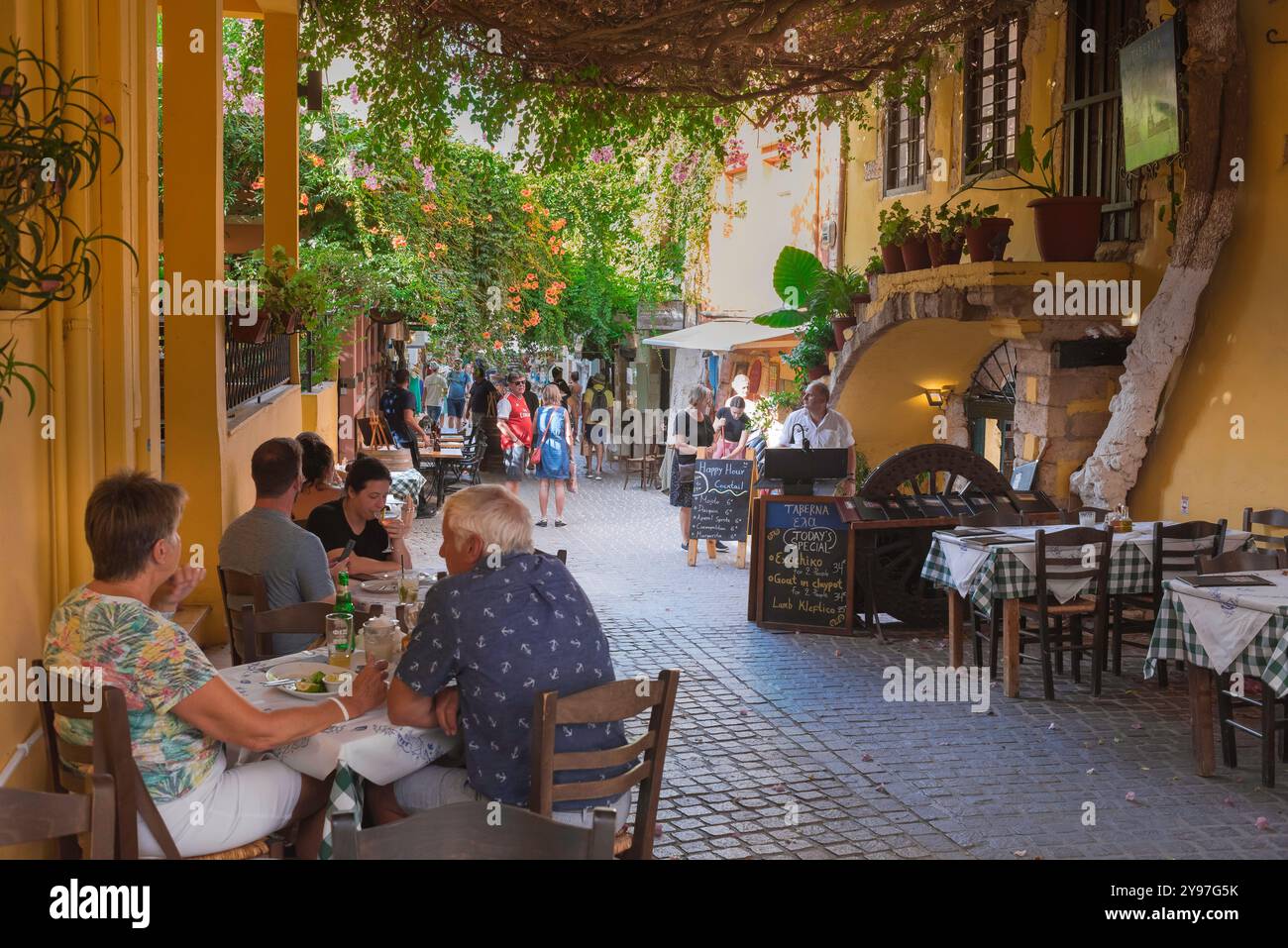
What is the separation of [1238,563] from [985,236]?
587 cm

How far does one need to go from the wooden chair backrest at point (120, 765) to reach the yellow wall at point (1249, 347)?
8269mm

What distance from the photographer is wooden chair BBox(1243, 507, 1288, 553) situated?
9.03 meters

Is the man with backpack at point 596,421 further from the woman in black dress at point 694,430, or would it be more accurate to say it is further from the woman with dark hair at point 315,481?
the woman with dark hair at point 315,481

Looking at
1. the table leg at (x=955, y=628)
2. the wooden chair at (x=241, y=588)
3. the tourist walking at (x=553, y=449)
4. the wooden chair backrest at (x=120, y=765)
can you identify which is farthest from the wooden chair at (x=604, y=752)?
the tourist walking at (x=553, y=449)

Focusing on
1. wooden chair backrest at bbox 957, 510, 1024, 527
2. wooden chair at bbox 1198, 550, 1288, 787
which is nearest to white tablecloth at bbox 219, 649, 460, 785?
wooden chair at bbox 1198, 550, 1288, 787

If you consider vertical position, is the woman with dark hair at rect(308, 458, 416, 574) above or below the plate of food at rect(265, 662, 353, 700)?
above

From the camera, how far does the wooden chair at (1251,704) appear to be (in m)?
6.48

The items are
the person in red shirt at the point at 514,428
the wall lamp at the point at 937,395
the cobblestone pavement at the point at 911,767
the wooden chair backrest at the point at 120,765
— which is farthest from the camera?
the person in red shirt at the point at 514,428

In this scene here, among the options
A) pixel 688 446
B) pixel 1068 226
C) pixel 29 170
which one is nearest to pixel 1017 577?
pixel 1068 226

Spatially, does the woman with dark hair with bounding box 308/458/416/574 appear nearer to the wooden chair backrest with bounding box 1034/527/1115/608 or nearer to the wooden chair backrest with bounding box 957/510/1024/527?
the wooden chair backrest with bounding box 1034/527/1115/608

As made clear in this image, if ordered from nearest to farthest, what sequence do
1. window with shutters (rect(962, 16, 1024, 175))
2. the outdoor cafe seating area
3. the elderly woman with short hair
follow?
the elderly woman with short hair
the outdoor cafe seating area
window with shutters (rect(962, 16, 1024, 175))

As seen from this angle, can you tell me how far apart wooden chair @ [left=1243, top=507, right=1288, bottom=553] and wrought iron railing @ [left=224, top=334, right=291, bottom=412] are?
6.86m
